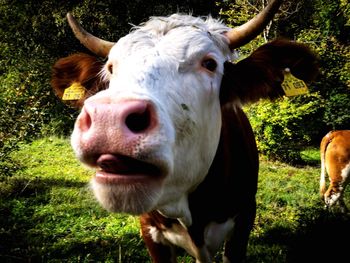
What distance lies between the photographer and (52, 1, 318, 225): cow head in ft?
5.42

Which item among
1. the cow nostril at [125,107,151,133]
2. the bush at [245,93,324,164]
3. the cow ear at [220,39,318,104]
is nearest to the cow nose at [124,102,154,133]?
the cow nostril at [125,107,151,133]

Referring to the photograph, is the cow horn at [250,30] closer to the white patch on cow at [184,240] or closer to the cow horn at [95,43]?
the cow horn at [95,43]

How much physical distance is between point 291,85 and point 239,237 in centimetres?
136

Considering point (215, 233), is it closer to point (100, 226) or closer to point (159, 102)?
point (159, 102)

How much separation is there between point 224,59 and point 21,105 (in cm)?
388

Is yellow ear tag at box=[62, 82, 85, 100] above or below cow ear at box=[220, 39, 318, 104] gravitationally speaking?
below

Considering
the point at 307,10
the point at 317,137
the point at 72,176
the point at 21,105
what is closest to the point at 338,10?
the point at 307,10

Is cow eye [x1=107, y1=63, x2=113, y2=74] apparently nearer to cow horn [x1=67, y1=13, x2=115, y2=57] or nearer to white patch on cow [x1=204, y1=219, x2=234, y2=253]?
cow horn [x1=67, y1=13, x2=115, y2=57]

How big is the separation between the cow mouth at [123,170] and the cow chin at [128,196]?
0.03 m

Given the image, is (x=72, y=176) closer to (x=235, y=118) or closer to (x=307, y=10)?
(x=235, y=118)

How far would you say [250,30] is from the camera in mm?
2703

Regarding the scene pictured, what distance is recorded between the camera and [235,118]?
141 inches

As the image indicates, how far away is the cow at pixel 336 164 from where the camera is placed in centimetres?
627

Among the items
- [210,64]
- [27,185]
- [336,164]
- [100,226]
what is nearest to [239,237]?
[210,64]
